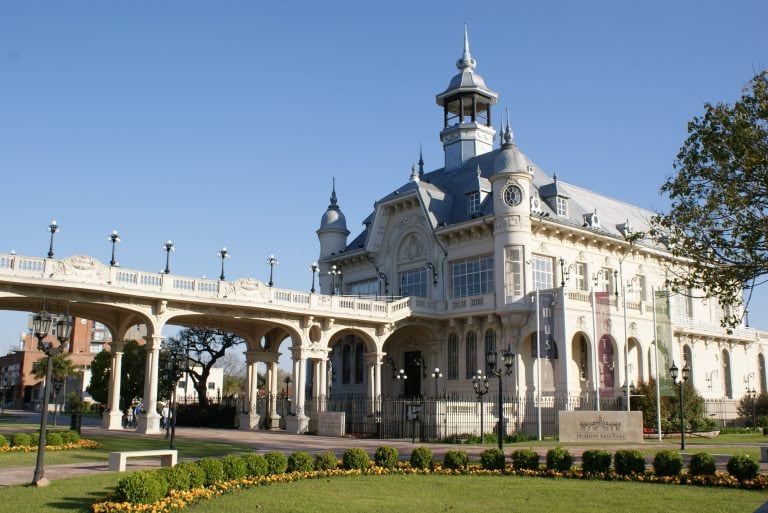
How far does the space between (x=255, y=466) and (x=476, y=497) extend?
5229mm

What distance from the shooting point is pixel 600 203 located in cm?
5541

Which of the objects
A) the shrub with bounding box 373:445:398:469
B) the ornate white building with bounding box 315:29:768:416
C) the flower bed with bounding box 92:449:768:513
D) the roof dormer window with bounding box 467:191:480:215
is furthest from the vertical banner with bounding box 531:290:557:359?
the shrub with bounding box 373:445:398:469

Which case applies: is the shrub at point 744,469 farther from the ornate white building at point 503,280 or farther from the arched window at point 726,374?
the arched window at point 726,374

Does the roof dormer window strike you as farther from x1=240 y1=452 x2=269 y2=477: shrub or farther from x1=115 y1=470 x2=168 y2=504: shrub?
x1=115 y1=470 x2=168 y2=504: shrub

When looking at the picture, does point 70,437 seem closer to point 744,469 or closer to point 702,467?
point 702,467

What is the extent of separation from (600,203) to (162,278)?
1297 inches

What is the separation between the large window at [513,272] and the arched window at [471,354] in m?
4.21

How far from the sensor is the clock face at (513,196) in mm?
43812

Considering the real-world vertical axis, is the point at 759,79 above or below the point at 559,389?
above

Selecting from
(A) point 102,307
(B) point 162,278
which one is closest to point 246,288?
(B) point 162,278

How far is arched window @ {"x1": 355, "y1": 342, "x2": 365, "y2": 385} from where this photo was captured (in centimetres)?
5375

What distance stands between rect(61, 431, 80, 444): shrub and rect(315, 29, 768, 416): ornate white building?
72.1 ft

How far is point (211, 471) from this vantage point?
→ 1573 cm

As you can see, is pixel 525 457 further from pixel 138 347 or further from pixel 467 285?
pixel 138 347
